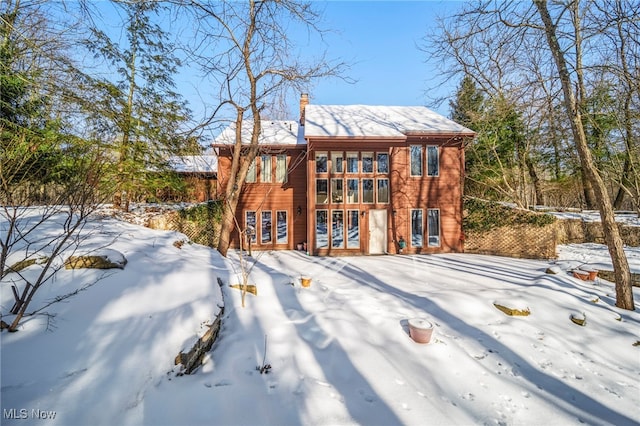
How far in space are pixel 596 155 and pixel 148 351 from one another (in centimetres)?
2062

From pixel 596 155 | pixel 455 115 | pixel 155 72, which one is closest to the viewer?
pixel 155 72

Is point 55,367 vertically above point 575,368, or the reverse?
point 55,367

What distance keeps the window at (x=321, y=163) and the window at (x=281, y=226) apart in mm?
2690

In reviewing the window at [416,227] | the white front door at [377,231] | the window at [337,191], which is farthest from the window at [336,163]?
the window at [416,227]

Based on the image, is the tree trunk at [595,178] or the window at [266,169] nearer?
the tree trunk at [595,178]

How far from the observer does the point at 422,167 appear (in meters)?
11.6

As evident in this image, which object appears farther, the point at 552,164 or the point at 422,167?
the point at 552,164

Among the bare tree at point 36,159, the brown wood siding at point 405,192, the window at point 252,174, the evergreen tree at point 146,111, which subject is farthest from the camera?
the window at point 252,174

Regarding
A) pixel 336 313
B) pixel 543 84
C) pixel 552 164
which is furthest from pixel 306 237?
pixel 552 164

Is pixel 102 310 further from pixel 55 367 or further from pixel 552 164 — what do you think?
pixel 552 164

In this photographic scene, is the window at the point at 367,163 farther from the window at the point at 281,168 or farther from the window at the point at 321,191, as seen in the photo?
the window at the point at 281,168

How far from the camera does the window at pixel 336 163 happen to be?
11141 millimetres

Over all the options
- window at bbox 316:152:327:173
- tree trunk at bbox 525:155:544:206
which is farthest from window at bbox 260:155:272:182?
tree trunk at bbox 525:155:544:206

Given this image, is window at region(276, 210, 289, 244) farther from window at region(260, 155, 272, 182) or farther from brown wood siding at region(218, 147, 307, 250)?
window at region(260, 155, 272, 182)
